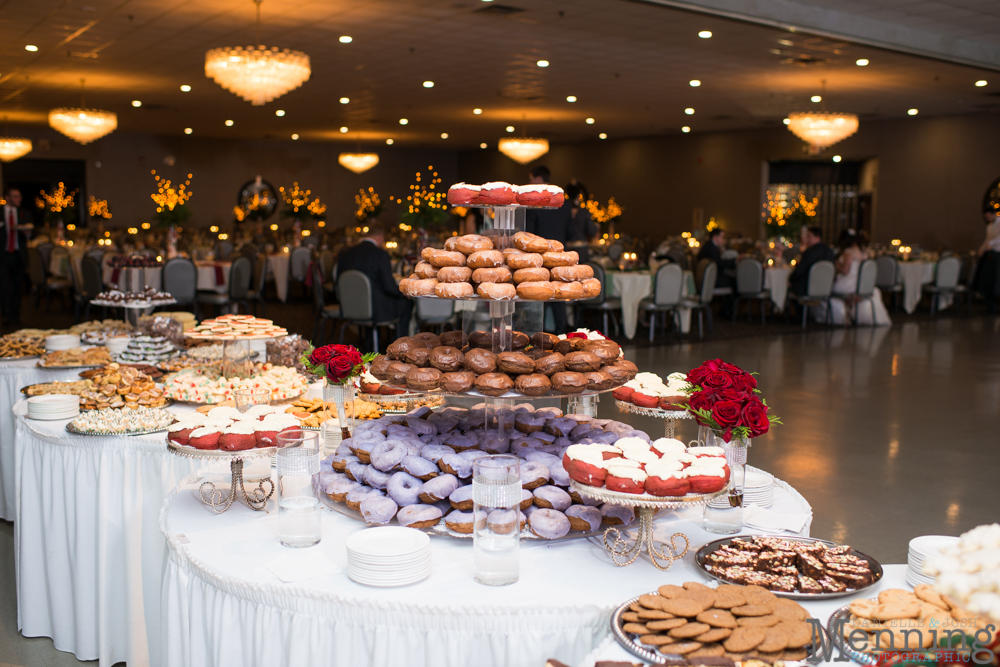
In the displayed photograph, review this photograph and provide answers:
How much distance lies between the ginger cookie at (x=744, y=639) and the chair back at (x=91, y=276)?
951 cm

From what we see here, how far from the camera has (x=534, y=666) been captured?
1673 millimetres

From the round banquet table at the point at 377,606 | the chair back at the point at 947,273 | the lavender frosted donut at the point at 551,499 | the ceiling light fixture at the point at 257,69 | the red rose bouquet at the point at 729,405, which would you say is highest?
the ceiling light fixture at the point at 257,69

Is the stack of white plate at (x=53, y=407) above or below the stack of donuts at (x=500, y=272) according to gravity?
below

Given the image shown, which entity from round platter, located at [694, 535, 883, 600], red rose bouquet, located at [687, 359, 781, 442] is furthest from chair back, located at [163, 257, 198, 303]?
round platter, located at [694, 535, 883, 600]

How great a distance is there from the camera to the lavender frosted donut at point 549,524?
1945 mm

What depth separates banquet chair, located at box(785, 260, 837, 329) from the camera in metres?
11.0

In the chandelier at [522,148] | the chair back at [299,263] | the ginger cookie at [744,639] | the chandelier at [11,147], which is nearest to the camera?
the ginger cookie at [744,639]

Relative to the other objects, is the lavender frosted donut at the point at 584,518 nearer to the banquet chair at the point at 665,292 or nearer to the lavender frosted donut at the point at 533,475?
the lavender frosted donut at the point at 533,475

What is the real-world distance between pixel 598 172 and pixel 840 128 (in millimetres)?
12247

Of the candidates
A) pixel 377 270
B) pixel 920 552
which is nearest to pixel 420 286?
pixel 920 552

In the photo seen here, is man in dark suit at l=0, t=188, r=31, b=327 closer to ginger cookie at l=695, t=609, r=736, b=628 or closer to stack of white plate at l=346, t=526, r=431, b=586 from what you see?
stack of white plate at l=346, t=526, r=431, b=586

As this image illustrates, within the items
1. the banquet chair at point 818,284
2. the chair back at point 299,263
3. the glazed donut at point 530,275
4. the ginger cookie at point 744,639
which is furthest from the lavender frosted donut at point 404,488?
the chair back at point 299,263

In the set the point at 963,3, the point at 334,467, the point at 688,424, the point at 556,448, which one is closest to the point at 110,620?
the point at 334,467

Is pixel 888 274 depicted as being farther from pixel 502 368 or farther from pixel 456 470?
pixel 456 470
